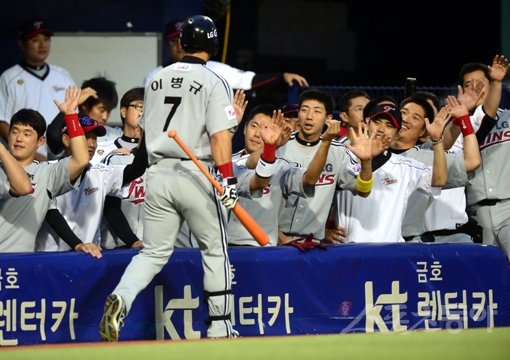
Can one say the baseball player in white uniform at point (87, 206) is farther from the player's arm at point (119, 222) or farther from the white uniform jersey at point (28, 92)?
the white uniform jersey at point (28, 92)

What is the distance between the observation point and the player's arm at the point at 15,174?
7398 millimetres

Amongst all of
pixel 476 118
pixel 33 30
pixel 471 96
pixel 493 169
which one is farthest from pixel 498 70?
pixel 33 30

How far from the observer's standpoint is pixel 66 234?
25.2 feet

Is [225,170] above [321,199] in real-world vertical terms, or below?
above

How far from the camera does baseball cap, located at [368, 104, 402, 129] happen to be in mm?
8070

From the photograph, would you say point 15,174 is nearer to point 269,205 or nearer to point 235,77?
point 269,205

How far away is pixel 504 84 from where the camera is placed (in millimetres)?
10539

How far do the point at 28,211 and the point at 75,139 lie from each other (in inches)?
24.3

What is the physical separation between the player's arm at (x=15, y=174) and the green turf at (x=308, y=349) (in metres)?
1.61

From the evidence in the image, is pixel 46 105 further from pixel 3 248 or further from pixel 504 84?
pixel 504 84

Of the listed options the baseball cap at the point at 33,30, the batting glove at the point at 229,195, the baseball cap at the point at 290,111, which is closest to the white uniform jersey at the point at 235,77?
the baseball cap at the point at 33,30

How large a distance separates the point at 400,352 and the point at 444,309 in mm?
1882

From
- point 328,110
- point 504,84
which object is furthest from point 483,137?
point 504,84

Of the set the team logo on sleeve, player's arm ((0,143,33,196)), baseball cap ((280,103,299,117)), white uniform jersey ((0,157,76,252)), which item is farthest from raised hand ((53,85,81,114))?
baseball cap ((280,103,299,117))
